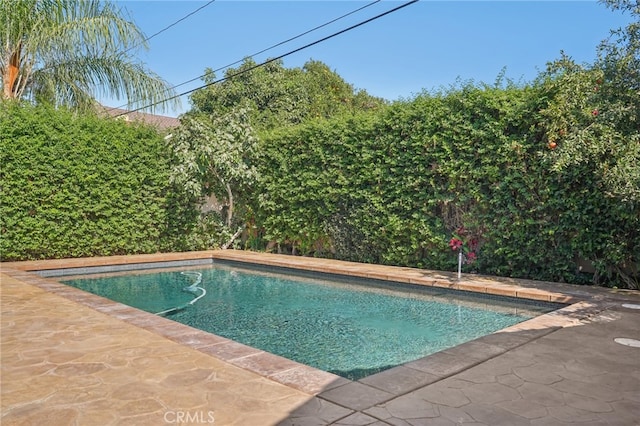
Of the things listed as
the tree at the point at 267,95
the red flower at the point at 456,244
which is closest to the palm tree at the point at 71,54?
the tree at the point at 267,95

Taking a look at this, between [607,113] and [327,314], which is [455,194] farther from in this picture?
[327,314]

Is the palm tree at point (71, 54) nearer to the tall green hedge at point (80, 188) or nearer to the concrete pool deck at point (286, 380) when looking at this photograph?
the tall green hedge at point (80, 188)

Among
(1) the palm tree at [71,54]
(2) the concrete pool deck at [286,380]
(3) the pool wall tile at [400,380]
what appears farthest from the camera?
(1) the palm tree at [71,54]

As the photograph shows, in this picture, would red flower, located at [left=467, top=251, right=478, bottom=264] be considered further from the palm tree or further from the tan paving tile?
the palm tree

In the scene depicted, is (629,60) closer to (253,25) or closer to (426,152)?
(426,152)

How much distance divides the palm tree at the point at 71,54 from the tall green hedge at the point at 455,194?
420cm

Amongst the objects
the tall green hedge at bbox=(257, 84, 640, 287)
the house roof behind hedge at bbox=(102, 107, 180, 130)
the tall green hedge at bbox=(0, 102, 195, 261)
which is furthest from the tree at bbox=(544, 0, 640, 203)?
the house roof behind hedge at bbox=(102, 107, 180, 130)

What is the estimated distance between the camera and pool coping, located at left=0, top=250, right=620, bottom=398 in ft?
10.2

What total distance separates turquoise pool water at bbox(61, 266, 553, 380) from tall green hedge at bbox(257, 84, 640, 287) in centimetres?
150

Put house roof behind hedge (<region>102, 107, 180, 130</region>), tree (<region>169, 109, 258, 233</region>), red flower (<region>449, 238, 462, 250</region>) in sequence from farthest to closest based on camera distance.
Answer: house roof behind hedge (<region>102, 107, 180, 130</region>) < tree (<region>169, 109, 258, 233</region>) < red flower (<region>449, 238, 462, 250</region>)

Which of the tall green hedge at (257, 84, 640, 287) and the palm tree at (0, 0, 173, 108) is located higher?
the palm tree at (0, 0, 173, 108)

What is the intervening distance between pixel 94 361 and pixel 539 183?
700cm

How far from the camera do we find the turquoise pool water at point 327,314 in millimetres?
4957

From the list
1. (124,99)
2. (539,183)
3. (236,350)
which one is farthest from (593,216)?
(124,99)
